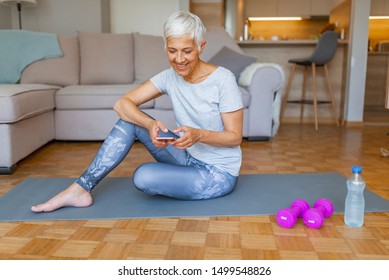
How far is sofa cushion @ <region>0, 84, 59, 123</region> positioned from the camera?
90.0 inches

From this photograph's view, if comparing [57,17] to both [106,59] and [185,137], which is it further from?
[185,137]

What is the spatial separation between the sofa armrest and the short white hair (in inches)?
73.7

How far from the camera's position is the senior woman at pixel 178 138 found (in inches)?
65.1

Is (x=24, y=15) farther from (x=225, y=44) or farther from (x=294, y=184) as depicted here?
(x=294, y=184)

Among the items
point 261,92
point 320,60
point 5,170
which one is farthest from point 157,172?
point 320,60

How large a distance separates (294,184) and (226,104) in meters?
0.68

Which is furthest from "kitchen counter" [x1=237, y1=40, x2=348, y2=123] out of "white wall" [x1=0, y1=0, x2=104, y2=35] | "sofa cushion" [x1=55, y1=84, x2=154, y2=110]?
"sofa cushion" [x1=55, y1=84, x2=154, y2=110]

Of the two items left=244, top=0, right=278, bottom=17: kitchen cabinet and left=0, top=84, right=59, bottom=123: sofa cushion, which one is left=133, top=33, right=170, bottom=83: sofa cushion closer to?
left=0, top=84, right=59, bottom=123: sofa cushion

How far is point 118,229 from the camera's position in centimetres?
150

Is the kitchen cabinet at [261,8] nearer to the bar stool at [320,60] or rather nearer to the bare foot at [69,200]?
the bar stool at [320,60]

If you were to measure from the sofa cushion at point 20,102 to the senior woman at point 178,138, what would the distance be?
842 millimetres

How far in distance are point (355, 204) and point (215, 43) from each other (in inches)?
105

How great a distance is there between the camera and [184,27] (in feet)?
4.87
